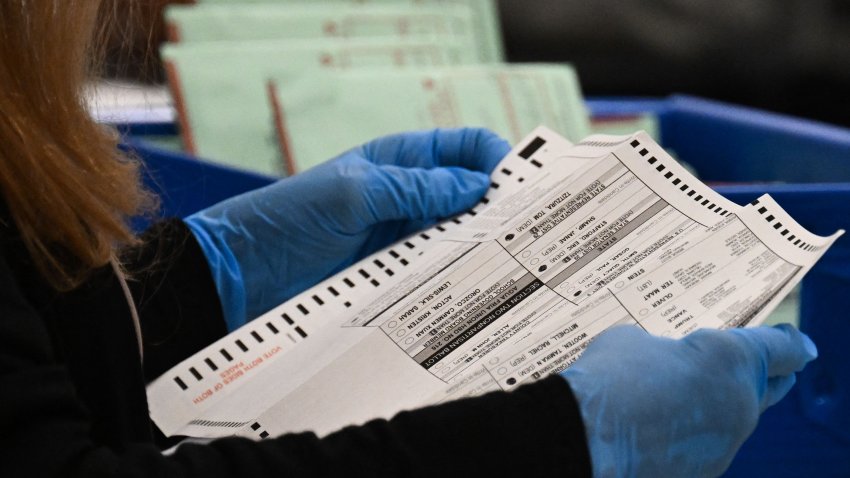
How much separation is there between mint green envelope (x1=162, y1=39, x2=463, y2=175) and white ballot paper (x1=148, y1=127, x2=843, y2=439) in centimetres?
70

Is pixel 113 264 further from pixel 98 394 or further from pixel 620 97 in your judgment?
pixel 620 97

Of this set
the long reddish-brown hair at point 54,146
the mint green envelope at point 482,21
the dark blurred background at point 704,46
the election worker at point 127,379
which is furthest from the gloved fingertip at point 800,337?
the dark blurred background at point 704,46

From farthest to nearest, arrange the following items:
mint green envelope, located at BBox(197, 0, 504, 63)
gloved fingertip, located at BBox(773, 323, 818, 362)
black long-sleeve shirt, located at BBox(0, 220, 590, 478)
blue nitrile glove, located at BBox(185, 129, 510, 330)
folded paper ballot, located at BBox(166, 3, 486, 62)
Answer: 1. mint green envelope, located at BBox(197, 0, 504, 63)
2. folded paper ballot, located at BBox(166, 3, 486, 62)
3. blue nitrile glove, located at BBox(185, 129, 510, 330)
4. gloved fingertip, located at BBox(773, 323, 818, 362)
5. black long-sleeve shirt, located at BBox(0, 220, 590, 478)

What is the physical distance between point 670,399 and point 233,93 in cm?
102

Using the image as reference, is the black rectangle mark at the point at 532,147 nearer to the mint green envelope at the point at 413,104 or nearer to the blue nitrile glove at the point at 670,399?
the blue nitrile glove at the point at 670,399

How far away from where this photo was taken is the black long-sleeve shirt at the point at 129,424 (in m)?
0.46

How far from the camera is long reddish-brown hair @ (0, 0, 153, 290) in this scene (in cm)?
52

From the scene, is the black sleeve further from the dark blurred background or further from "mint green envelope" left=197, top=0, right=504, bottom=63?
the dark blurred background

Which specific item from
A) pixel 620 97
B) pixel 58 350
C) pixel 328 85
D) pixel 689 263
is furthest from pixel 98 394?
pixel 620 97

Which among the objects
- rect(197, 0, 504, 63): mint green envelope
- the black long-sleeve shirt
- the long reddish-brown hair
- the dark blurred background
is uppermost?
the long reddish-brown hair

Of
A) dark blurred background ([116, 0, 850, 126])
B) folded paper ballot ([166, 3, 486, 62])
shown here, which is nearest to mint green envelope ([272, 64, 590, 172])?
folded paper ballot ([166, 3, 486, 62])

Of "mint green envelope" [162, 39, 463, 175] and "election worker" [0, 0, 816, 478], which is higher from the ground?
"election worker" [0, 0, 816, 478]

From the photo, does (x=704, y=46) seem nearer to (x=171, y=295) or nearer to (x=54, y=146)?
(x=171, y=295)

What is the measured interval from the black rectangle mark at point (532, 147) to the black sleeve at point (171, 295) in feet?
0.87
